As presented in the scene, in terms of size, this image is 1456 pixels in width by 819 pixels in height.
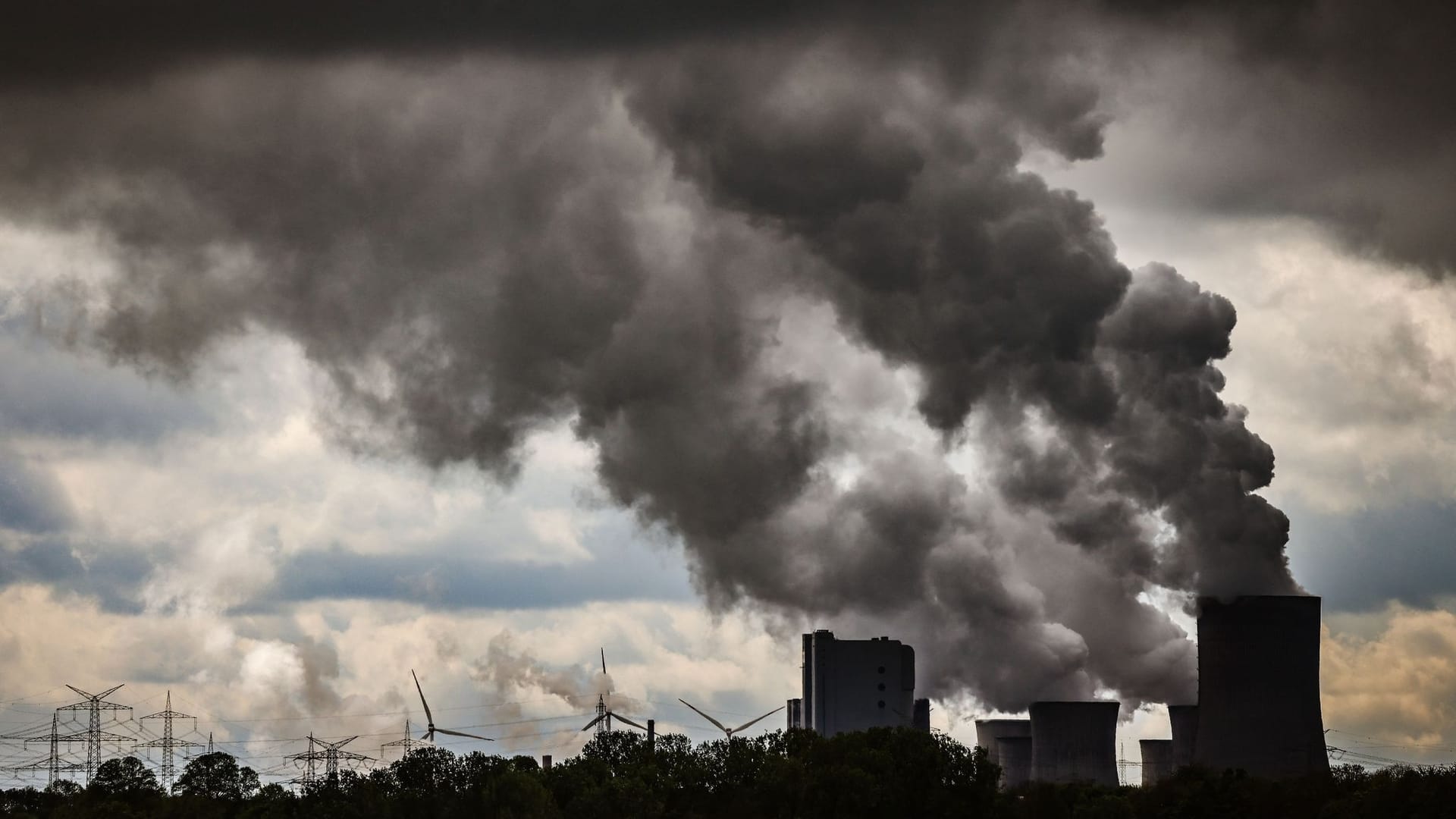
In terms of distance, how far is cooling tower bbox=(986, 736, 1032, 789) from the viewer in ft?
458

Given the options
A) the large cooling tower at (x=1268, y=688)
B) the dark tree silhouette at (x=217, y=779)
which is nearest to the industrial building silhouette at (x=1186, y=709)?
the large cooling tower at (x=1268, y=688)

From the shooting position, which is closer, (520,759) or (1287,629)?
(1287,629)

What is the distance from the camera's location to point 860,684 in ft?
485

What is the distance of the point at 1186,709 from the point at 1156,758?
4.85m

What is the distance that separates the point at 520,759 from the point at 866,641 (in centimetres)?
3383

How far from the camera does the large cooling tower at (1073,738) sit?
12688cm

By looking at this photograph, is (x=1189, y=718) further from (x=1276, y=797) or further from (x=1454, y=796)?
(x=1454, y=796)

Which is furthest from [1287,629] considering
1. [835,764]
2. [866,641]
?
[866,641]

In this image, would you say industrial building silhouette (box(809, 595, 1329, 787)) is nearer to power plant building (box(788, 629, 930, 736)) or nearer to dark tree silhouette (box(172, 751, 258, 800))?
power plant building (box(788, 629, 930, 736))

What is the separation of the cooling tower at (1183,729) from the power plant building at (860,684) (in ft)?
71.8

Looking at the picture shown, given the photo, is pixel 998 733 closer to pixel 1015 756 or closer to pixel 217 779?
pixel 1015 756

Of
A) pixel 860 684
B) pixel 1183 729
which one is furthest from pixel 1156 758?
pixel 860 684

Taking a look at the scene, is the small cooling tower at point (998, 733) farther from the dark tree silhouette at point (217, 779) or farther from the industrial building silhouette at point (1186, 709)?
the dark tree silhouette at point (217, 779)

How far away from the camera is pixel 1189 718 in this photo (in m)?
134
